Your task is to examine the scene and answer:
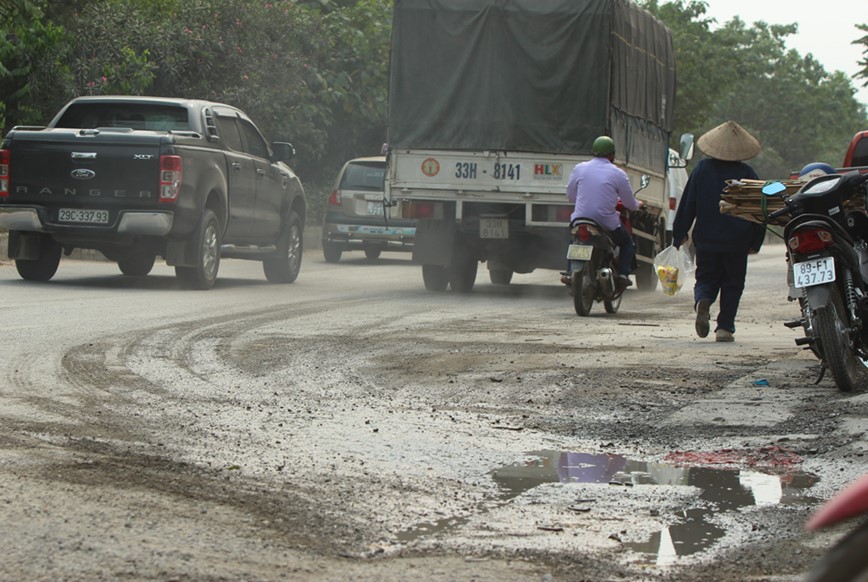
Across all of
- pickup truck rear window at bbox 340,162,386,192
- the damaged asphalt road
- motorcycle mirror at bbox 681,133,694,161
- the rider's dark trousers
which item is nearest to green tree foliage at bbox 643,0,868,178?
pickup truck rear window at bbox 340,162,386,192

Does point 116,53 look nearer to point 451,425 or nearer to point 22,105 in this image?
point 22,105

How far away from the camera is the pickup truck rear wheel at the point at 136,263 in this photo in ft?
56.4

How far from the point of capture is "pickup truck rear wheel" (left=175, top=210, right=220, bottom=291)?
15.9 meters

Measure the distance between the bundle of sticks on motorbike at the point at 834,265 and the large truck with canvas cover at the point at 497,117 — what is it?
813 centimetres

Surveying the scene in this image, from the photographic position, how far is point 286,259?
18.9 metres

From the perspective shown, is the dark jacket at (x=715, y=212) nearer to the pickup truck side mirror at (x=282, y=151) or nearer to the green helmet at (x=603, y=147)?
the green helmet at (x=603, y=147)

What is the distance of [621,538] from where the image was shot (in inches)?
186

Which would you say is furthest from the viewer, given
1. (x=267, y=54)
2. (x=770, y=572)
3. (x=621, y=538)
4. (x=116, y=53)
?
(x=267, y=54)

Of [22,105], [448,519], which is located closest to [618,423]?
[448,519]

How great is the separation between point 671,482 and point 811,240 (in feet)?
9.68

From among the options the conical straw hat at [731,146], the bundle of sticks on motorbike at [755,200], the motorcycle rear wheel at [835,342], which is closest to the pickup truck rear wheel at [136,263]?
the conical straw hat at [731,146]

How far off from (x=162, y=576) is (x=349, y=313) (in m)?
9.55

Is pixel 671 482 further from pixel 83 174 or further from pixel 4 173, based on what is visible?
pixel 4 173

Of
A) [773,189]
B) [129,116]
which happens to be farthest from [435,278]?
[773,189]
